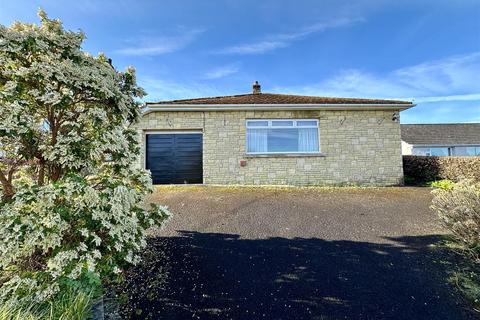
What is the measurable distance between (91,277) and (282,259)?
267 centimetres

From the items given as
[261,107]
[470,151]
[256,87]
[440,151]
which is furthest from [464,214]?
[470,151]

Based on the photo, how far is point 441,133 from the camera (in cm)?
2734

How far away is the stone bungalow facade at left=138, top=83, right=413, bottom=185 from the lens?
9961mm

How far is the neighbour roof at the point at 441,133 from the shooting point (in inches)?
1030

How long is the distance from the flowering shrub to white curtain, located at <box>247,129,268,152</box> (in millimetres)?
6619

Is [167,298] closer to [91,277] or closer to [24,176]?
[91,277]

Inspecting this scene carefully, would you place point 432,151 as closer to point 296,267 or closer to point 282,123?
point 282,123

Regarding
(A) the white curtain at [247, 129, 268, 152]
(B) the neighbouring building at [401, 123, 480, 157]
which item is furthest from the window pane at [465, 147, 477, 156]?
(A) the white curtain at [247, 129, 268, 152]

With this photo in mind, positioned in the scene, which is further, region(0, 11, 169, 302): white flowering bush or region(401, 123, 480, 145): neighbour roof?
region(401, 123, 480, 145): neighbour roof

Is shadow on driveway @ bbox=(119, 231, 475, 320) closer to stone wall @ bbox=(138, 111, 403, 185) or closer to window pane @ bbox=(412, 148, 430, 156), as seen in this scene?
stone wall @ bbox=(138, 111, 403, 185)

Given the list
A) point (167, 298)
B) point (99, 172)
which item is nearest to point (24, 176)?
point (99, 172)

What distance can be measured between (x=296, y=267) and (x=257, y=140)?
706 centimetres

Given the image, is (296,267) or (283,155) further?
(283,155)

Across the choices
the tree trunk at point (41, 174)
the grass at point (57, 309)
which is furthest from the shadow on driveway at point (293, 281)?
the tree trunk at point (41, 174)
